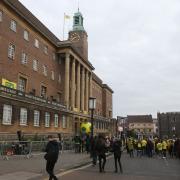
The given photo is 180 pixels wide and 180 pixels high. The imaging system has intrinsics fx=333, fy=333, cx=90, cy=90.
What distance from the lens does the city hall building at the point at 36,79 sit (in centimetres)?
3891

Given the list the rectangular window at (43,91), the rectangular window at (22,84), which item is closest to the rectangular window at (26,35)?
the rectangular window at (22,84)

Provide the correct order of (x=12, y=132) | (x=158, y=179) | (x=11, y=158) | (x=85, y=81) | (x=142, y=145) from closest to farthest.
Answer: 1. (x=158, y=179)
2. (x=11, y=158)
3. (x=142, y=145)
4. (x=12, y=132)
5. (x=85, y=81)

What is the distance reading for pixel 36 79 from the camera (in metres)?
50.8

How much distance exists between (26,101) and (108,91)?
7496cm

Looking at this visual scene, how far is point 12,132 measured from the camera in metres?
37.8

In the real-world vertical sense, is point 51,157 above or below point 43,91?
below

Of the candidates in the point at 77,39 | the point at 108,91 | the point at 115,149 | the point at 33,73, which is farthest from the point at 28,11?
the point at 108,91

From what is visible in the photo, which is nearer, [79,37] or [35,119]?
[35,119]

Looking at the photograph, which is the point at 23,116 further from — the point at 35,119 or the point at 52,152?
the point at 52,152

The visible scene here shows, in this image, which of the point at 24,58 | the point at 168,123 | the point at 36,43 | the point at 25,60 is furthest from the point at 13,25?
the point at 168,123

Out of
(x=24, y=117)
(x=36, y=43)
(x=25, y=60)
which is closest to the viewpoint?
(x=24, y=117)

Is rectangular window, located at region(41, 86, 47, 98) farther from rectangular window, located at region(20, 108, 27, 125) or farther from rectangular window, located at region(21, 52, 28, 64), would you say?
rectangular window, located at region(20, 108, 27, 125)

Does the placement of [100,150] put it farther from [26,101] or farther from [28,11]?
[28,11]

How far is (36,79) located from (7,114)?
14908 mm
